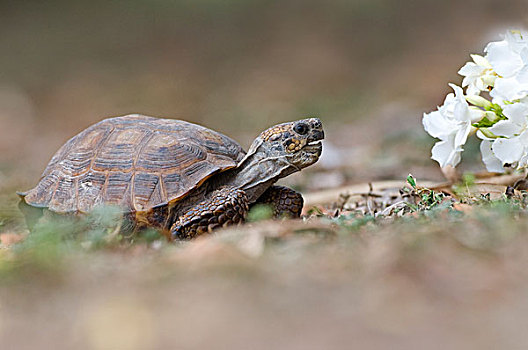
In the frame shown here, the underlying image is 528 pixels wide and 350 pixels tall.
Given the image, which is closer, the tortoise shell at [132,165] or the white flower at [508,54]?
the white flower at [508,54]

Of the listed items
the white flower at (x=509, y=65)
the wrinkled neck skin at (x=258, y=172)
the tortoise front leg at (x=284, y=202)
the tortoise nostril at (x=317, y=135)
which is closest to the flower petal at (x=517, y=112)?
the white flower at (x=509, y=65)

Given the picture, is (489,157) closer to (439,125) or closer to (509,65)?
(439,125)

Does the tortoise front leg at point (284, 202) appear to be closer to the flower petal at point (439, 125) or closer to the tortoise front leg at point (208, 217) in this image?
the tortoise front leg at point (208, 217)

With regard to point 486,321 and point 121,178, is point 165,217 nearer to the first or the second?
point 121,178

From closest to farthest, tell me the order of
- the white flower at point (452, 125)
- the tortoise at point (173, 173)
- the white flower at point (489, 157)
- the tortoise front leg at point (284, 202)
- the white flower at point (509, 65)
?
the white flower at point (509, 65) → the white flower at point (452, 125) → the white flower at point (489, 157) → the tortoise at point (173, 173) → the tortoise front leg at point (284, 202)

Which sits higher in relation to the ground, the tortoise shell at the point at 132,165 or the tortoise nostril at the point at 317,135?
the tortoise nostril at the point at 317,135

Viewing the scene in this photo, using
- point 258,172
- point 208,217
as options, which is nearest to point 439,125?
point 258,172

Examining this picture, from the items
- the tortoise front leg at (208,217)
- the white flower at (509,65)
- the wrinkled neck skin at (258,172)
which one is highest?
the white flower at (509,65)
